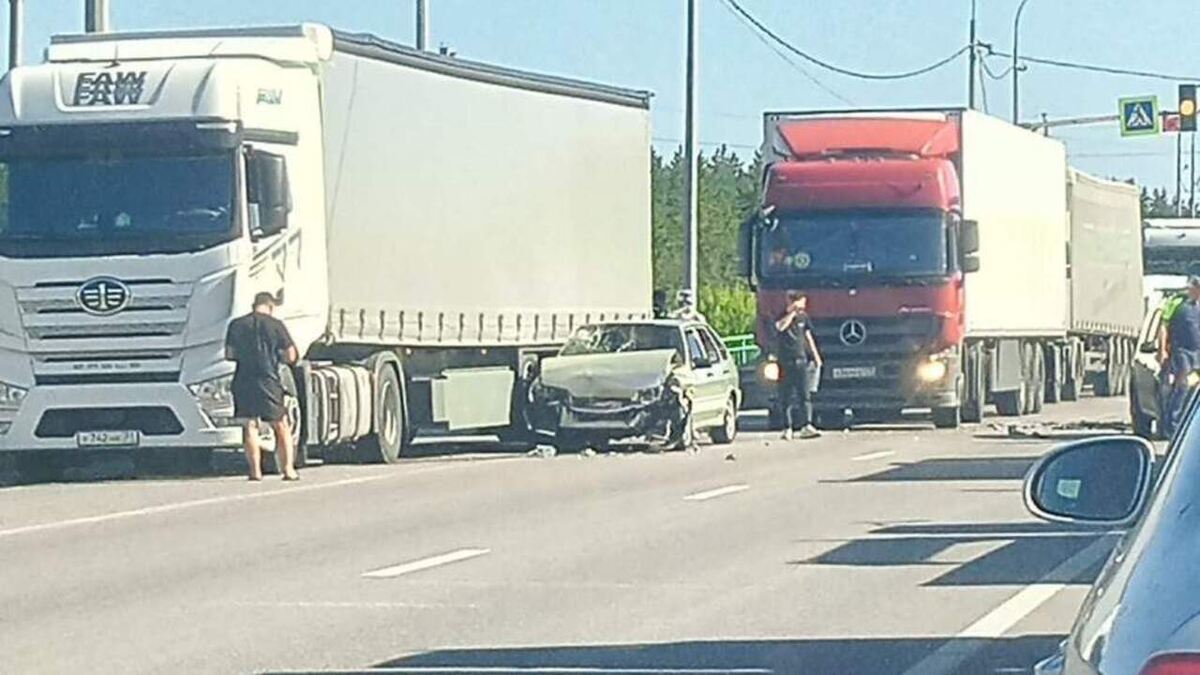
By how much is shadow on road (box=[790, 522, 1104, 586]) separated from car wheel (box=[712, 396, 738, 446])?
40.2 ft

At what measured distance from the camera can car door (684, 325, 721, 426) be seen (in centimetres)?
2872

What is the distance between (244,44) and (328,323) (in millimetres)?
2663

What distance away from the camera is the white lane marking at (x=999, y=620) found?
10.8m

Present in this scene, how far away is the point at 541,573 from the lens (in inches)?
581

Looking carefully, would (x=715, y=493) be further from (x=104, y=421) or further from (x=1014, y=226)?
(x=1014, y=226)

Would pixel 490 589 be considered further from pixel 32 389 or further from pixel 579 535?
pixel 32 389

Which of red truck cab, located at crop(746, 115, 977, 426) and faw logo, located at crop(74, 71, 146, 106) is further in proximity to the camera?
red truck cab, located at crop(746, 115, 977, 426)

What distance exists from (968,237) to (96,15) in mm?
10849

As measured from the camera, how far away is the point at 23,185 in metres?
23.0

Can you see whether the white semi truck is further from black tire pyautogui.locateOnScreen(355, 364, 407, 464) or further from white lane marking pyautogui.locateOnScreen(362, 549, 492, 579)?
white lane marking pyautogui.locateOnScreen(362, 549, 492, 579)

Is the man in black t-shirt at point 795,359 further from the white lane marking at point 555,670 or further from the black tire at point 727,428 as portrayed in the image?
the white lane marking at point 555,670

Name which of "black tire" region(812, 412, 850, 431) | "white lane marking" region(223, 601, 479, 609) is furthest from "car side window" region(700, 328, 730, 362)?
"white lane marking" region(223, 601, 479, 609)

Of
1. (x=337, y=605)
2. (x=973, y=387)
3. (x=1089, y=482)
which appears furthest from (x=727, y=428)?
(x=1089, y=482)

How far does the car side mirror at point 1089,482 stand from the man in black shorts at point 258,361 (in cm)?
1697
